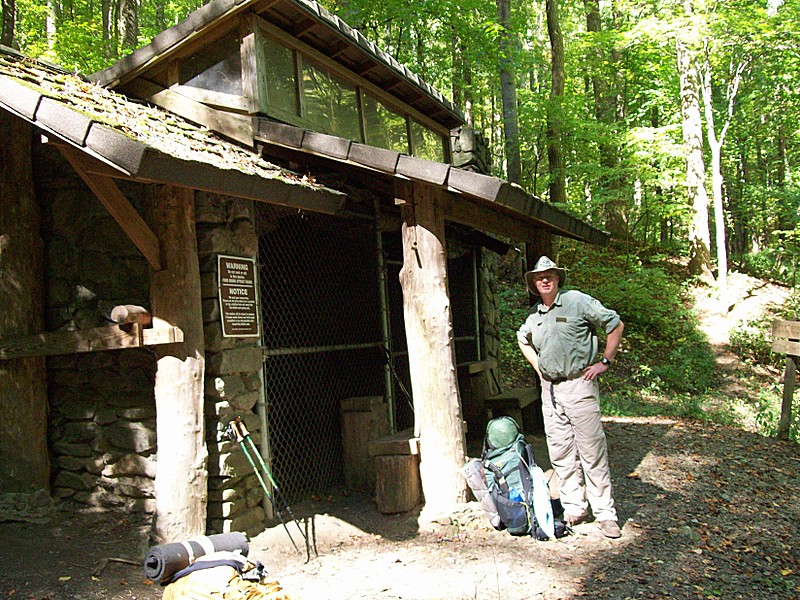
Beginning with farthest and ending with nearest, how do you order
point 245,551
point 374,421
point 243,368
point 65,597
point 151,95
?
point 374,421 < point 151,95 < point 243,368 < point 65,597 < point 245,551

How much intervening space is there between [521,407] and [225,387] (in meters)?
4.38

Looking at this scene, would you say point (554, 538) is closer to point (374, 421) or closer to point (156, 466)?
point (374, 421)

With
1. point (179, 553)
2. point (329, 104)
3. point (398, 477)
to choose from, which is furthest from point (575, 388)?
point (329, 104)

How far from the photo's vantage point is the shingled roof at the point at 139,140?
3.65 meters

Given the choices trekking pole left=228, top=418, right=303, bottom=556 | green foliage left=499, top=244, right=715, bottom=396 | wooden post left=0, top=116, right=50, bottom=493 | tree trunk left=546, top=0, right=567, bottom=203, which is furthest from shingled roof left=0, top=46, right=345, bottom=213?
tree trunk left=546, top=0, right=567, bottom=203

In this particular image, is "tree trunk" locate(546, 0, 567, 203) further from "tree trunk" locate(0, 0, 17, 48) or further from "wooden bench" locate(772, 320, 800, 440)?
"tree trunk" locate(0, 0, 17, 48)

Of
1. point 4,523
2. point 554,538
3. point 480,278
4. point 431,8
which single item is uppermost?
point 431,8

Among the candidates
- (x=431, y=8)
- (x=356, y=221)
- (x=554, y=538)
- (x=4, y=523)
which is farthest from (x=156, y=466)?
(x=431, y=8)

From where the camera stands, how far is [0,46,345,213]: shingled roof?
144 inches

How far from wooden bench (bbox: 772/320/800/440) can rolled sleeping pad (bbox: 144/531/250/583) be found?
23.4ft

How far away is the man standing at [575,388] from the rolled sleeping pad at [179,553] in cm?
A: 270

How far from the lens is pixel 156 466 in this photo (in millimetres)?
4867

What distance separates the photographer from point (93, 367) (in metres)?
5.32

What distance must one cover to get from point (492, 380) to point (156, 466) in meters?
6.23
